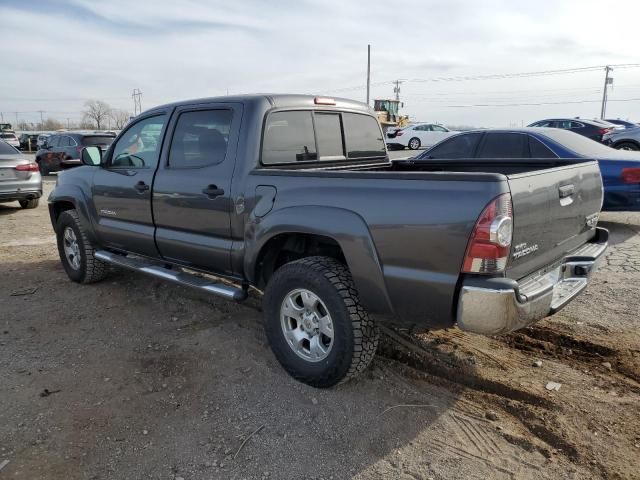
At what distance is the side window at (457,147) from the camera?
7867mm

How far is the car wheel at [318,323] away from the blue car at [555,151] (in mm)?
4441

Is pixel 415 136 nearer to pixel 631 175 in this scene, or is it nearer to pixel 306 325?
pixel 631 175

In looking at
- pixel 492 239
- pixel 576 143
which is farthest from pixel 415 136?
pixel 492 239

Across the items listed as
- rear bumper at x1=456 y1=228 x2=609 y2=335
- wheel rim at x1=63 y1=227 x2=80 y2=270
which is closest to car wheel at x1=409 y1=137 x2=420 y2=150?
wheel rim at x1=63 y1=227 x2=80 y2=270

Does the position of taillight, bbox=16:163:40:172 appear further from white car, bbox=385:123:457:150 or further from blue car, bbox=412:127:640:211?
white car, bbox=385:123:457:150

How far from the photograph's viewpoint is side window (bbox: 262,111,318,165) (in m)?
3.85

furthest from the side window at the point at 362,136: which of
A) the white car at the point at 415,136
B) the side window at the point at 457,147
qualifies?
the white car at the point at 415,136

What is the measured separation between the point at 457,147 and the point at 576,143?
1676mm

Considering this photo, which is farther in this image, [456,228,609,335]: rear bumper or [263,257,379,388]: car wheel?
[263,257,379,388]: car wheel

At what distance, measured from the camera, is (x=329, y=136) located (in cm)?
440

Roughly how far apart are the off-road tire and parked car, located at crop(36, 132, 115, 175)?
12301 millimetres

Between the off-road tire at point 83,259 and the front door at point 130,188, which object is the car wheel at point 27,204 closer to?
the off-road tire at point 83,259

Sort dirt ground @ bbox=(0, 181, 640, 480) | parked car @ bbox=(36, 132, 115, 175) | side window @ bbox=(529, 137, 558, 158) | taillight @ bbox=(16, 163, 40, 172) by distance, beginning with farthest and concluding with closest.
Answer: parked car @ bbox=(36, 132, 115, 175)
taillight @ bbox=(16, 163, 40, 172)
side window @ bbox=(529, 137, 558, 158)
dirt ground @ bbox=(0, 181, 640, 480)

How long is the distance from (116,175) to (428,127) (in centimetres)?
2655
